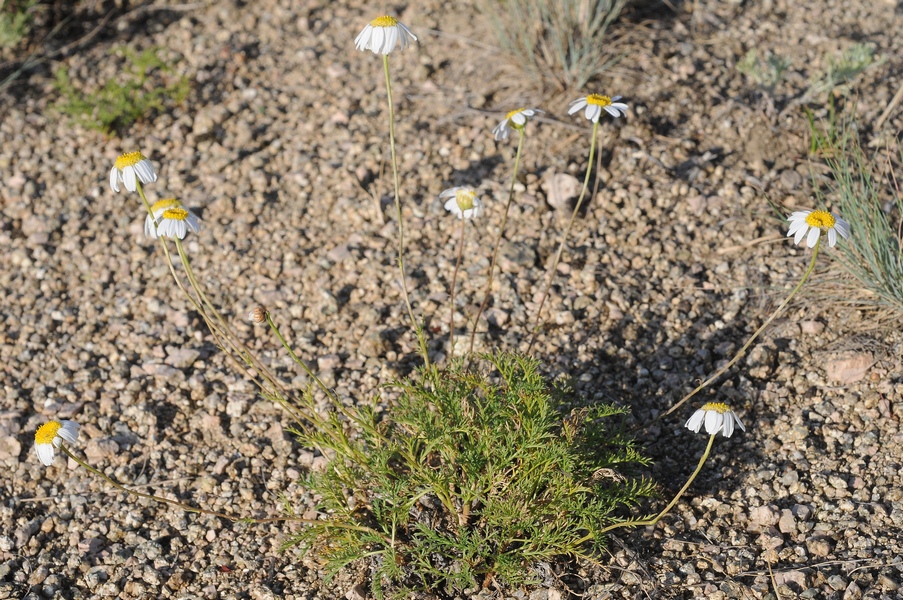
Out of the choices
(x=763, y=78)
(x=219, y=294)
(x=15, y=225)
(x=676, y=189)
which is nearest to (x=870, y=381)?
(x=676, y=189)

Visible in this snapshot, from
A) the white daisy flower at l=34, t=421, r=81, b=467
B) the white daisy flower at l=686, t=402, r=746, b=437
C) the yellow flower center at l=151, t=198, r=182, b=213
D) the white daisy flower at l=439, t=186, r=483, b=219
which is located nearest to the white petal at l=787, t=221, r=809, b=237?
the white daisy flower at l=686, t=402, r=746, b=437

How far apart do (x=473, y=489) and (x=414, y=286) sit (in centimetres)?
121

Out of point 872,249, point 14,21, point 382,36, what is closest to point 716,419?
point 872,249

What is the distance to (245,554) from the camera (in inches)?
111

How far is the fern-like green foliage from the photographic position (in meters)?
2.51

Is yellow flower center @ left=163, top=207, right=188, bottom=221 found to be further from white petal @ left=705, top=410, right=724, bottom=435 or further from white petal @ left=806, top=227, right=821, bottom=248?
white petal @ left=806, top=227, right=821, bottom=248

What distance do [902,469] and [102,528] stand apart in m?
2.62

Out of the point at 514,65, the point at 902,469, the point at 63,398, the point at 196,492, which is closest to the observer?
the point at 902,469

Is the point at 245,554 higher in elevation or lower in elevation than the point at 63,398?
lower

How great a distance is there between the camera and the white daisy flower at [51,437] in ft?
7.73

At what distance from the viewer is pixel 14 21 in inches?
187

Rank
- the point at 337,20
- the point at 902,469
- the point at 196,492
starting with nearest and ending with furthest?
the point at 902,469 → the point at 196,492 → the point at 337,20

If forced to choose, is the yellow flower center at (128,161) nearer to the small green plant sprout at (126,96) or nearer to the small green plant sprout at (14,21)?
the small green plant sprout at (126,96)

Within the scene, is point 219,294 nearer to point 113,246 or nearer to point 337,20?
point 113,246
